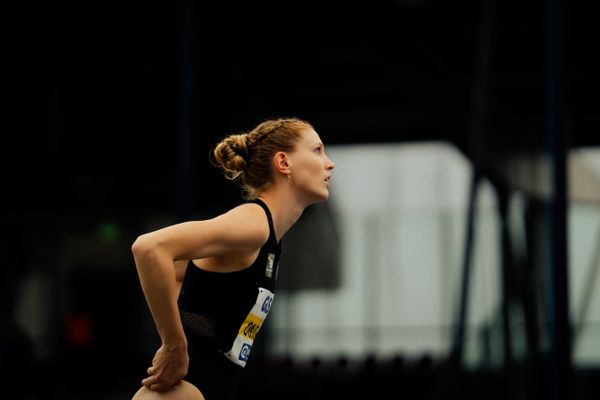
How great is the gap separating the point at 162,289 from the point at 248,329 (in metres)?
0.44

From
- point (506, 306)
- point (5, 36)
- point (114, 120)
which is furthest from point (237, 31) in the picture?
point (506, 306)

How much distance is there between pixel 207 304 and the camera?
359 centimetres

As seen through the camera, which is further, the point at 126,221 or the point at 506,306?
the point at 126,221

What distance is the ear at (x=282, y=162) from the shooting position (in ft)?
12.3

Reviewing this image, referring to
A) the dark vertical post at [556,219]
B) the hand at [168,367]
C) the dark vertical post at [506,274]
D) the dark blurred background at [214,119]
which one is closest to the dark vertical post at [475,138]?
the dark blurred background at [214,119]

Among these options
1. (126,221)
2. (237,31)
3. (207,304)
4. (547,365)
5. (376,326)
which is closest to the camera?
(207,304)

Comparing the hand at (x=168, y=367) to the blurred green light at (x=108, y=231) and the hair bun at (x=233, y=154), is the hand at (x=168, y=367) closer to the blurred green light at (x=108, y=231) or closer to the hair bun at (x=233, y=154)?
the hair bun at (x=233, y=154)

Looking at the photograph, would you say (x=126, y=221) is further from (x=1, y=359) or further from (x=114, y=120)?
(x=1, y=359)

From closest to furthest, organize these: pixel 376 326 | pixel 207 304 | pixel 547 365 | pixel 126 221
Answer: pixel 207 304 < pixel 547 365 < pixel 376 326 < pixel 126 221

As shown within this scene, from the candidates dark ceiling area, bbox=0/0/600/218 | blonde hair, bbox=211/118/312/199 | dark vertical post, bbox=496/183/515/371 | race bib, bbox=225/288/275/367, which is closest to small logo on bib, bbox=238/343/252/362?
race bib, bbox=225/288/275/367

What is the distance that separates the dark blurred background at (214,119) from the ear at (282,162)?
4.05 meters

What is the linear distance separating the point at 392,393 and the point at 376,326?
0.49 meters

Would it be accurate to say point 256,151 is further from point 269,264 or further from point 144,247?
point 144,247

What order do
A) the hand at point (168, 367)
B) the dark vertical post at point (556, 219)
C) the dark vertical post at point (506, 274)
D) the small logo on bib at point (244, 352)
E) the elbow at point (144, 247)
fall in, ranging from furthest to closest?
the dark vertical post at point (506, 274) < the dark vertical post at point (556, 219) < the small logo on bib at point (244, 352) < the hand at point (168, 367) < the elbow at point (144, 247)
